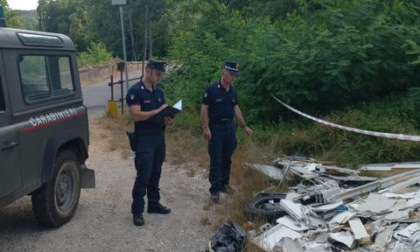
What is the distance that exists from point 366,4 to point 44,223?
691 centimetres

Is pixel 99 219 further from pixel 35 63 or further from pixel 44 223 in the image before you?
pixel 35 63

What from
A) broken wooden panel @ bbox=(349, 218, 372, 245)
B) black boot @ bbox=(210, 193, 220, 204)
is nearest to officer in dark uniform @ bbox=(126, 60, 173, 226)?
black boot @ bbox=(210, 193, 220, 204)

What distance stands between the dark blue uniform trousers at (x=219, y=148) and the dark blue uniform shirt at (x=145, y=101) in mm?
975

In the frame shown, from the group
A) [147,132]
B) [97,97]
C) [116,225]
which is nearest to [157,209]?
[116,225]

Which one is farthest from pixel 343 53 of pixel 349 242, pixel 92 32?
pixel 92 32

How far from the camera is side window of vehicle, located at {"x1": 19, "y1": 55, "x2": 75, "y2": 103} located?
15.4 feet

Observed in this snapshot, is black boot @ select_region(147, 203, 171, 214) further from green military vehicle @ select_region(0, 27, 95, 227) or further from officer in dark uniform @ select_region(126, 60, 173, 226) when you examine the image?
green military vehicle @ select_region(0, 27, 95, 227)

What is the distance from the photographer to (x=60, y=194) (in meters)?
5.45

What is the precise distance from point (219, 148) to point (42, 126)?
2.29m

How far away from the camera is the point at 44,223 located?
205 inches

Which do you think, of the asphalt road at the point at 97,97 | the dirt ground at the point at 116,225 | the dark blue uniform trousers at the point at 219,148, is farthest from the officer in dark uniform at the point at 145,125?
the asphalt road at the point at 97,97

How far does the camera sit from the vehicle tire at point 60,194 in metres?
5.07

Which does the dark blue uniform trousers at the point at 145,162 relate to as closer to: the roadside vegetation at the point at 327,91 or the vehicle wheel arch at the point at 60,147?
the vehicle wheel arch at the point at 60,147

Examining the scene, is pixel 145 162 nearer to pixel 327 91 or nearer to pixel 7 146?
pixel 7 146
